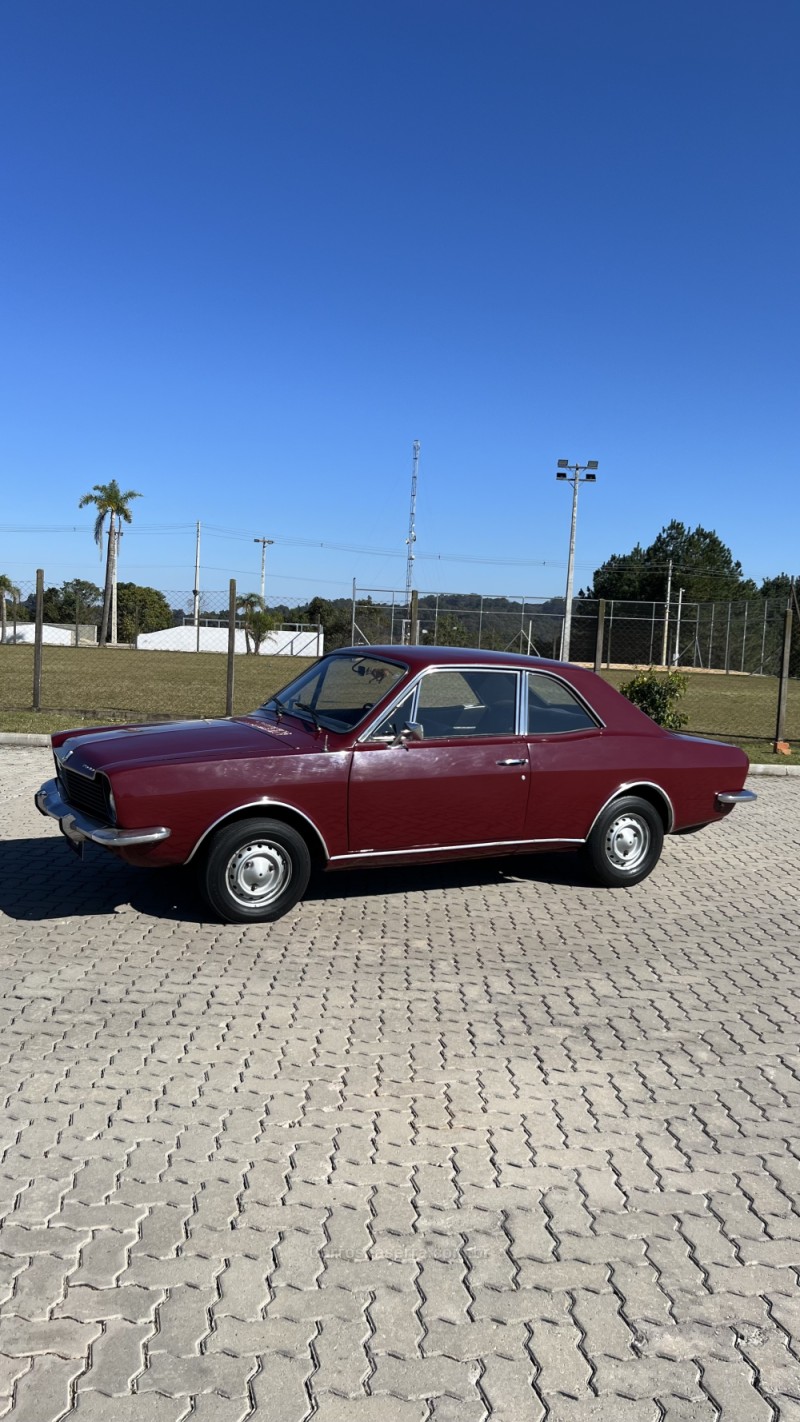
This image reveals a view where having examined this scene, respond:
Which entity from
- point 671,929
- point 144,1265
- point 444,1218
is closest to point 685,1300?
point 444,1218

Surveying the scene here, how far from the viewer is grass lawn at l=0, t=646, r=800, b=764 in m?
16.0

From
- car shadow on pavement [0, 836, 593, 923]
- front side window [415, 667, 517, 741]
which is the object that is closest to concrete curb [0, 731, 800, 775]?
car shadow on pavement [0, 836, 593, 923]

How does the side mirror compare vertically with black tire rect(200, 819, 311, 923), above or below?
above

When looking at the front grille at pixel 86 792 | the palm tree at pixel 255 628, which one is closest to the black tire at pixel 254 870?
the front grille at pixel 86 792

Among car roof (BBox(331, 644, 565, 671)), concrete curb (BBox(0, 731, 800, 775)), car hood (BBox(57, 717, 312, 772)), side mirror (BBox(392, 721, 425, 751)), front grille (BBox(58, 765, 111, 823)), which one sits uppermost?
car roof (BBox(331, 644, 565, 671))

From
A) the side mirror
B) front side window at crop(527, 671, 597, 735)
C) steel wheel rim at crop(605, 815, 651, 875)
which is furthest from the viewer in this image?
steel wheel rim at crop(605, 815, 651, 875)

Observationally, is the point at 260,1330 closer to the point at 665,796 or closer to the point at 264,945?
the point at 264,945

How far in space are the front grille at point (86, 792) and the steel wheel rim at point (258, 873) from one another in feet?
2.44

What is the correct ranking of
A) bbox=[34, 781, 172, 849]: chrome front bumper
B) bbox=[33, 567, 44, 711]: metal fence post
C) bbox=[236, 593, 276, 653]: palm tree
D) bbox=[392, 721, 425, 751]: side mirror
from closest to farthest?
1. bbox=[34, 781, 172, 849]: chrome front bumper
2. bbox=[392, 721, 425, 751]: side mirror
3. bbox=[33, 567, 44, 711]: metal fence post
4. bbox=[236, 593, 276, 653]: palm tree

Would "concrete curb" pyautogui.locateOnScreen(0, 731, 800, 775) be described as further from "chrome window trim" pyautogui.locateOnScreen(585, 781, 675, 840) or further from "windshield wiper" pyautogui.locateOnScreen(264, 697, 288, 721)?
"windshield wiper" pyautogui.locateOnScreen(264, 697, 288, 721)

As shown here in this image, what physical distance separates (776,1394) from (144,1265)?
165 centimetres

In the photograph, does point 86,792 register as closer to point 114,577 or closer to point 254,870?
point 254,870

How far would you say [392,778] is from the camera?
6.26 meters

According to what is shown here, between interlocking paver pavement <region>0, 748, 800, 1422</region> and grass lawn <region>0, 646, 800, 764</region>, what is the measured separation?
31.8ft
